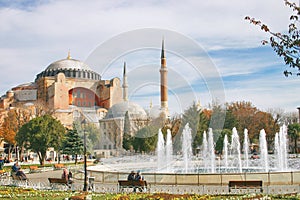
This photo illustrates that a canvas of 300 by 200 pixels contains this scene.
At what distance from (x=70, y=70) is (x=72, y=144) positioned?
49.6 metres

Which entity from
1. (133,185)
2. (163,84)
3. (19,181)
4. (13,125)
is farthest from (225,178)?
(163,84)

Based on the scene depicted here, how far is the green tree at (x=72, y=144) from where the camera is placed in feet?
103

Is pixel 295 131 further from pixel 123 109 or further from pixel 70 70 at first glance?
pixel 70 70

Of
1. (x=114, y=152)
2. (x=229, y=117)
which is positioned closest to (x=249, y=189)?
(x=229, y=117)

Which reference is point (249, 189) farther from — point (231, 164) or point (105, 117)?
point (105, 117)

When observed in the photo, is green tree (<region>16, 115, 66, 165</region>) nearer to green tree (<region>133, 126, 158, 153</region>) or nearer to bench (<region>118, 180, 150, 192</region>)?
green tree (<region>133, 126, 158, 153</region>)

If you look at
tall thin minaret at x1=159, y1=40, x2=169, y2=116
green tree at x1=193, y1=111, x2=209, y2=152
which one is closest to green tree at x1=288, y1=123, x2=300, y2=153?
green tree at x1=193, y1=111, x2=209, y2=152

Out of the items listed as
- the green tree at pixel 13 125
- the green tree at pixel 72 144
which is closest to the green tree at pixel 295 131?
the green tree at pixel 72 144

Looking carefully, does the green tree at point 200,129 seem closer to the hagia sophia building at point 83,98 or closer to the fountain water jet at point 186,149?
the fountain water jet at point 186,149

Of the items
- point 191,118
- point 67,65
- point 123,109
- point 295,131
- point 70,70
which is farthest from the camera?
point 67,65

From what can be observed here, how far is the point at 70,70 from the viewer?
260ft

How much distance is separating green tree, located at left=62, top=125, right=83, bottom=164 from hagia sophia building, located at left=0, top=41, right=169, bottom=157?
23.6 meters

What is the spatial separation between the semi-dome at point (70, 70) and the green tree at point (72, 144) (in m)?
48.6

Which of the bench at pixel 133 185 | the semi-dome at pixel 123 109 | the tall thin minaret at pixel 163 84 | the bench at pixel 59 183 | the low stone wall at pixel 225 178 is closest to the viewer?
the bench at pixel 133 185
